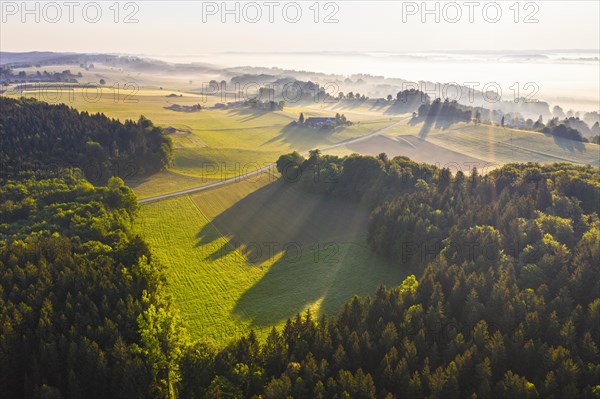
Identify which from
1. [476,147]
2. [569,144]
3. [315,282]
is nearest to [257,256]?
[315,282]

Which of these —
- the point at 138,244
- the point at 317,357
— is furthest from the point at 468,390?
the point at 138,244

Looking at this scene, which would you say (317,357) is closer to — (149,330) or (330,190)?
(149,330)

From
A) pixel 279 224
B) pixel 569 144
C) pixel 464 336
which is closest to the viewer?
→ pixel 464 336

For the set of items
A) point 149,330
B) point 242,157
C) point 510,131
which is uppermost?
point 510,131

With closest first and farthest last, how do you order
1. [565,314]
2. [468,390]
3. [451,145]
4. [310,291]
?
1. [468,390]
2. [565,314]
3. [310,291]
4. [451,145]

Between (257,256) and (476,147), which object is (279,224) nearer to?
(257,256)

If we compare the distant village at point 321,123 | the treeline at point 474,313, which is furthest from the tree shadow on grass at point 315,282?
the distant village at point 321,123
